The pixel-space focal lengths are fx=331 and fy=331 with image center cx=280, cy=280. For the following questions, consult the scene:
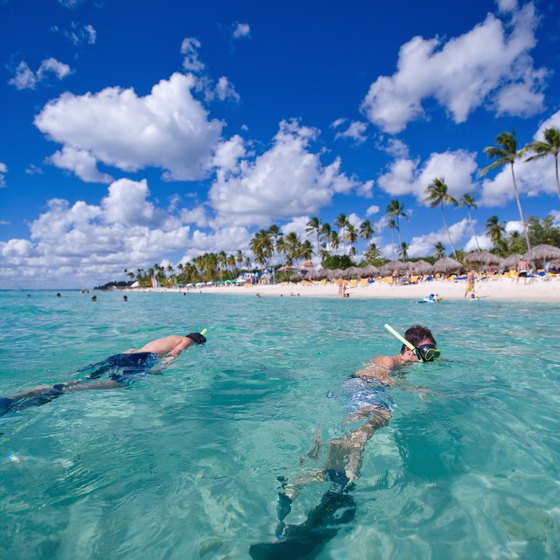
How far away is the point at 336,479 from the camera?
2.05m

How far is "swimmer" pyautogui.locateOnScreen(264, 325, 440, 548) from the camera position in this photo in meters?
1.70

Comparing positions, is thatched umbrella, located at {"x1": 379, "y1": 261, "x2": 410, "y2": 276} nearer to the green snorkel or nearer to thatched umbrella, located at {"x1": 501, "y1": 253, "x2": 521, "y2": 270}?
thatched umbrella, located at {"x1": 501, "y1": 253, "x2": 521, "y2": 270}

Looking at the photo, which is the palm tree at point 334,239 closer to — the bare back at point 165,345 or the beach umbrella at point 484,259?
the beach umbrella at point 484,259

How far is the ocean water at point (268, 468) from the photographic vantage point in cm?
165

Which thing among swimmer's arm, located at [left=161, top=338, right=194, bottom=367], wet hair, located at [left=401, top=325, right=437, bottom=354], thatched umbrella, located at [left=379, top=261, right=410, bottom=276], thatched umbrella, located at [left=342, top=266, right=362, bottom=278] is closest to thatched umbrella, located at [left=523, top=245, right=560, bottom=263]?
thatched umbrella, located at [left=379, top=261, right=410, bottom=276]

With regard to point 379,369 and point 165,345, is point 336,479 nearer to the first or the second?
point 379,369

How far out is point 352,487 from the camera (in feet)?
6.61

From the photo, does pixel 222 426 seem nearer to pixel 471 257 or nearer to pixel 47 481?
pixel 47 481

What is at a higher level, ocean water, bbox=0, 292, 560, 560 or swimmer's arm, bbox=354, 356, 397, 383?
swimmer's arm, bbox=354, 356, 397, 383

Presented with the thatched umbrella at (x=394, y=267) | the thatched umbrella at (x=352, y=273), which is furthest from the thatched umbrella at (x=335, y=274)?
the thatched umbrella at (x=394, y=267)

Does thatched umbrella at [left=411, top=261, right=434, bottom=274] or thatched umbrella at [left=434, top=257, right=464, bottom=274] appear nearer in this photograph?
thatched umbrella at [left=434, top=257, right=464, bottom=274]

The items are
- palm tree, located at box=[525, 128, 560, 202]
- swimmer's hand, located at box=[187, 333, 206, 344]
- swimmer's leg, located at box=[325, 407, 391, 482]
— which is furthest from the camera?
palm tree, located at box=[525, 128, 560, 202]

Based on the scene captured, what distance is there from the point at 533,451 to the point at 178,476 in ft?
8.37

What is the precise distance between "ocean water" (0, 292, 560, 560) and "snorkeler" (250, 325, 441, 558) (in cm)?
2
